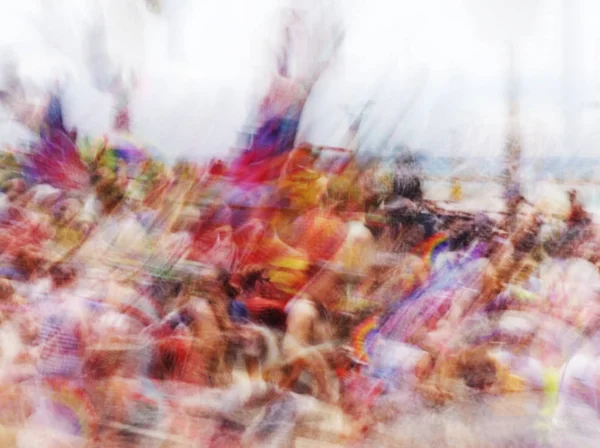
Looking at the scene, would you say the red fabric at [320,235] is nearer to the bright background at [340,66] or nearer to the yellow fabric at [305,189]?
the yellow fabric at [305,189]

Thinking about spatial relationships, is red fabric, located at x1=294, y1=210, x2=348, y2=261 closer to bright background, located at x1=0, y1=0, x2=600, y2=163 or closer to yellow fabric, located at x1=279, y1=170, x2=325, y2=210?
yellow fabric, located at x1=279, y1=170, x2=325, y2=210

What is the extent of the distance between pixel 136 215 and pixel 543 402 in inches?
45.3

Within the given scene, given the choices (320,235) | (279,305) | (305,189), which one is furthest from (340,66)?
(279,305)

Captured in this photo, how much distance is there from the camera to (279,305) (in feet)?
4.32

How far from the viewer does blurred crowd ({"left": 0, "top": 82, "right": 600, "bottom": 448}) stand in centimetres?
120

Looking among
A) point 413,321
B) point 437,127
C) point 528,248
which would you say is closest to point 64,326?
point 413,321

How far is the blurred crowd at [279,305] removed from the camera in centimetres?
120

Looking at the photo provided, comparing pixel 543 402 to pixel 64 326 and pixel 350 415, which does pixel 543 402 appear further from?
pixel 64 326

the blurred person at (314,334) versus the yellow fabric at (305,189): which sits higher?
the yellow fabric at (305,189)

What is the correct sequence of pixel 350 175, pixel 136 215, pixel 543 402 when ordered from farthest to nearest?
pixel 136 215
pixel 350 175
pixel 543 402

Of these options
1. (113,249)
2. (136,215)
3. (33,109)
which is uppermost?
(33,109)

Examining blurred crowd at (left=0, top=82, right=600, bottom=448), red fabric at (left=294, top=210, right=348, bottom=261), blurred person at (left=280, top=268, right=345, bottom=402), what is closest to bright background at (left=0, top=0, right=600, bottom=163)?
blurred crowd at (left=0, top=82, right=600, bottom=448)

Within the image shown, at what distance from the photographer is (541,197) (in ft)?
3.98

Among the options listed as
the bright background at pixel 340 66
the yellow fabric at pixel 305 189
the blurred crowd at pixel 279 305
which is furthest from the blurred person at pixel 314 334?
the bright background at pixel 340 66
